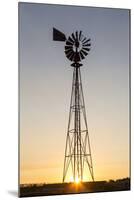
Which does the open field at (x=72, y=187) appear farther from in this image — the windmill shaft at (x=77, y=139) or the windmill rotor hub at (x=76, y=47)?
the windmill rotor hub at (x=76, y=47)

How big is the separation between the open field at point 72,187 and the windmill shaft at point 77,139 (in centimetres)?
4

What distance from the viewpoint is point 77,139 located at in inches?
80.7

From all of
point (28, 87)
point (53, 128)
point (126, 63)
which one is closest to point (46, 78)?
point (28, 87)

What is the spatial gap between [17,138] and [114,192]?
51cm

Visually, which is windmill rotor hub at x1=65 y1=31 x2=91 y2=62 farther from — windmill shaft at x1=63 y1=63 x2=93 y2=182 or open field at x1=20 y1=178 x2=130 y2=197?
open field at x1=20 y1=178 x2=130 y2=197

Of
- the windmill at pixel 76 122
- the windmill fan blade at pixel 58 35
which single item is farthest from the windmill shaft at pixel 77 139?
the windmill fan blade at pixel 58 35

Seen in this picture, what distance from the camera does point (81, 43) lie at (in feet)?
6.79

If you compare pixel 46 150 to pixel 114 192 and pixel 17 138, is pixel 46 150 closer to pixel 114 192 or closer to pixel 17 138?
pixel 17 138

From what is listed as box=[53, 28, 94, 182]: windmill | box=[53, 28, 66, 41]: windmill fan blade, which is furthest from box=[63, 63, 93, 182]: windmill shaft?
box=[53, 28, 66, 41]: windmill fan blade

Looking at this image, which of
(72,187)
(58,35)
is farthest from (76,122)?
(58,35)

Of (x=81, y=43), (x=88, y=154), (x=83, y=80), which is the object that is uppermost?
(x=81, y=43)

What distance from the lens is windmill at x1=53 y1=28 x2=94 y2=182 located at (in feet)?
6.72

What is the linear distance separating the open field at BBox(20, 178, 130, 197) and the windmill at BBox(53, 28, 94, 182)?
0.03 meters

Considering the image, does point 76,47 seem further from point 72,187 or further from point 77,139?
point 72,187
